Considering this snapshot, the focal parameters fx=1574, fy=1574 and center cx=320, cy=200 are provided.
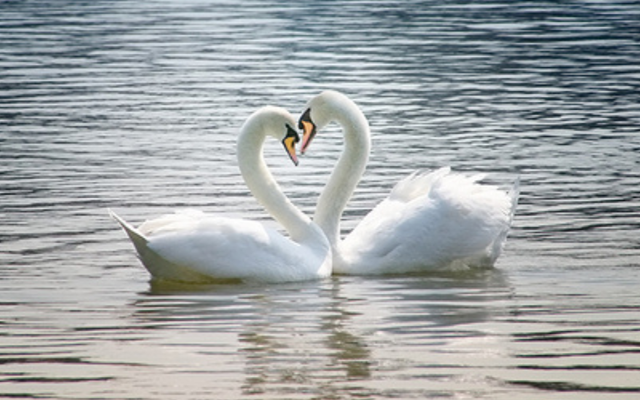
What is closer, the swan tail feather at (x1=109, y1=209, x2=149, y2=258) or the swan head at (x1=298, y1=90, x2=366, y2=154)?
the swan tail feather at (x1=109, y1=209, x2=149, y2=258)

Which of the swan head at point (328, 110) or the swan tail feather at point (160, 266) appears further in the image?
the swan head at point (328, 110)

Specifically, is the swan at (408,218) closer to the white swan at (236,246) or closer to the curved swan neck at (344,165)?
the curved swan neck at (344,165)

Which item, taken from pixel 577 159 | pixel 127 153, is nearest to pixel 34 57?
pixel 127 153

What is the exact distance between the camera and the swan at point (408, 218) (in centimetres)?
1187

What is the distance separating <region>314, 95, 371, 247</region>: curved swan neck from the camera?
12.4m

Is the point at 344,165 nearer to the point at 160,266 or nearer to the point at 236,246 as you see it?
the point at 236,246

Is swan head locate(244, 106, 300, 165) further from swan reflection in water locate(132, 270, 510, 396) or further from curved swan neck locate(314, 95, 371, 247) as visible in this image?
swan reflection in water locate(132, 270, 510, 396)

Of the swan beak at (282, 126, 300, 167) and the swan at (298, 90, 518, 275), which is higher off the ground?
the swan beak at (282, 126, 300, 167)

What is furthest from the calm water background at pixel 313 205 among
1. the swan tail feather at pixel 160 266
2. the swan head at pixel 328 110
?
the swan head at pixel 328 110

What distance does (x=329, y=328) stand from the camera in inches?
371

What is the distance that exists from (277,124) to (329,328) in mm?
2778

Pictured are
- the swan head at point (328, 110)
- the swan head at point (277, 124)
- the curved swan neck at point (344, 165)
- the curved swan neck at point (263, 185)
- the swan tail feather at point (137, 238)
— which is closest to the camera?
the swan tail feather at point (137, 238)

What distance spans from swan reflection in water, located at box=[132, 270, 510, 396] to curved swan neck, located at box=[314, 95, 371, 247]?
2.65 ft

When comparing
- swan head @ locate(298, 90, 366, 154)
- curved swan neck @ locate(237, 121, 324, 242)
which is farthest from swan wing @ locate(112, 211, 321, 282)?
swan head @ locate(298, 90, 366, 154)
